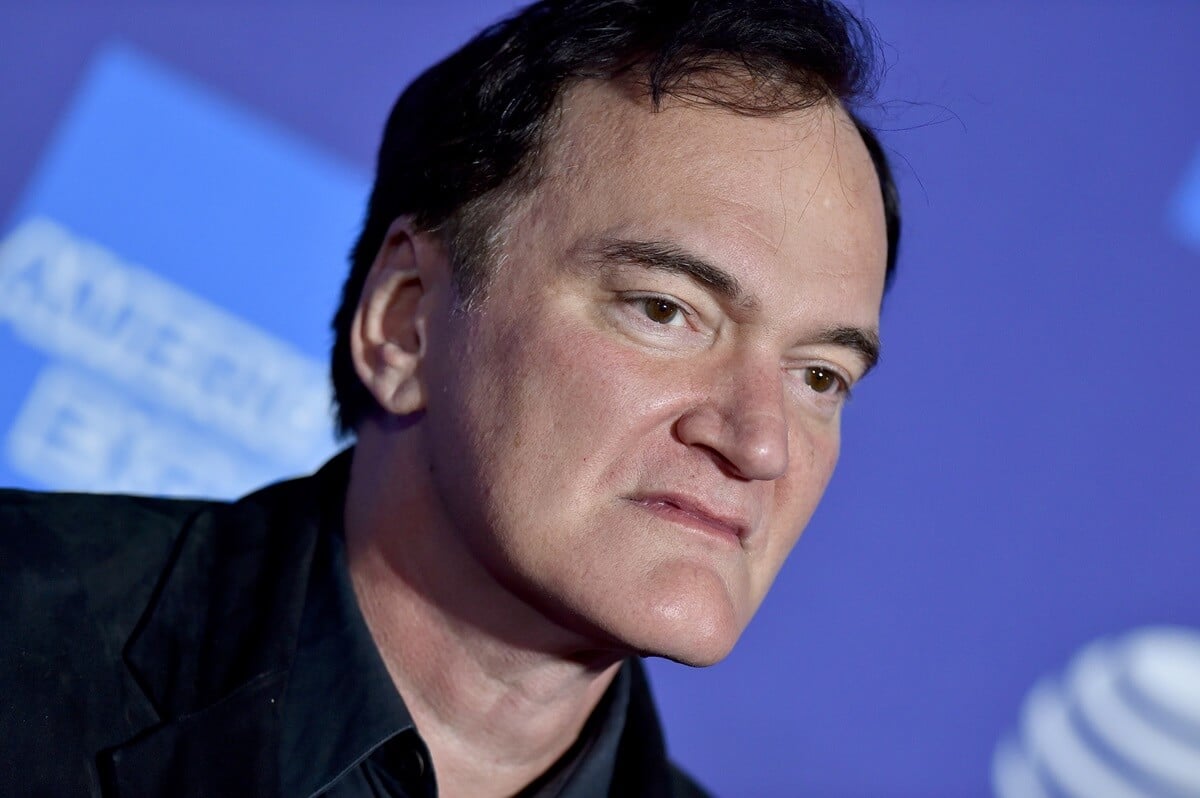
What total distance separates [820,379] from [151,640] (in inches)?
43.1

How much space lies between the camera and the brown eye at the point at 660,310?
1744mm

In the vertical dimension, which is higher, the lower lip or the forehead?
the forehead

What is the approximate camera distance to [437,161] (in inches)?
80.7

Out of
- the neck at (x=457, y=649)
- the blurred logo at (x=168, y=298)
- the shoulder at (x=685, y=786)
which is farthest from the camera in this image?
the blurred logo at (x=168, y=298)

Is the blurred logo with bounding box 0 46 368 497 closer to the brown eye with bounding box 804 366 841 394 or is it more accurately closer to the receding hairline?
the receding hairline

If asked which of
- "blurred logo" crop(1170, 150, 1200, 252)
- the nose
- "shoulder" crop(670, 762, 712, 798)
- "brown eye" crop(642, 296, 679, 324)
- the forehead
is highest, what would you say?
"blurred logo" crop(1170, 150, 1200, 252)

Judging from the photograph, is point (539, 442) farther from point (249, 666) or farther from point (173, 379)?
point (173, 379)

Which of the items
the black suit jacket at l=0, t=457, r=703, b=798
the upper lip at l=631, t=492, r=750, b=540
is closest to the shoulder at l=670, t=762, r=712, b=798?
the black suit jacket at l=0, t=457, r=703, b=798

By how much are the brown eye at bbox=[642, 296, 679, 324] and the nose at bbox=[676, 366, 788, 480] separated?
11cm

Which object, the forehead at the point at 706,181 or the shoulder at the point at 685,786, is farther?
the shoulder at the point at 685,786

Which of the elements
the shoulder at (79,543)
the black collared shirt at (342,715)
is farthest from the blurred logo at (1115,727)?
the shoulder at (79,543)

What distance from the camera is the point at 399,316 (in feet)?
6.50

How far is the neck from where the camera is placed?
1.87m

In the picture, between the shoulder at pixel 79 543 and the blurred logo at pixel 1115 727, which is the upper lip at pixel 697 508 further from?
the blurred logo at pixel 1115 727
